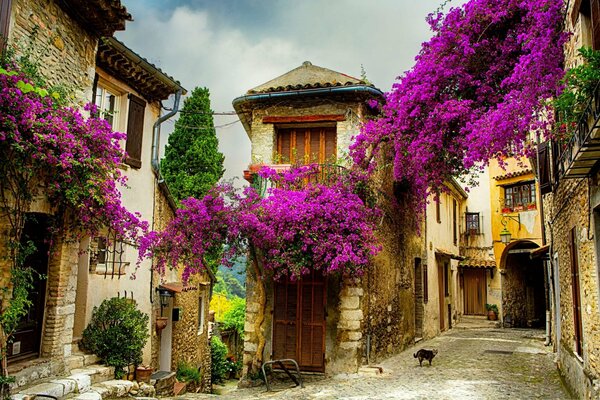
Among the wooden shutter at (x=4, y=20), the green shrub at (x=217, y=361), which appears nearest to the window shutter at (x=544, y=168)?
the wooden shutter at (x=4, y=20)

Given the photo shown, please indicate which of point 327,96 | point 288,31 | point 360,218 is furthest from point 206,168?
point 360,218

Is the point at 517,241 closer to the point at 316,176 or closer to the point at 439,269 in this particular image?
the point at 439,269

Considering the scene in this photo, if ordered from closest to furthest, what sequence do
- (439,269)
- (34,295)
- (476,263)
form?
(34,295)
(439,269)
(476,263)

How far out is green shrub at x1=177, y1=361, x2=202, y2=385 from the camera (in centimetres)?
1401

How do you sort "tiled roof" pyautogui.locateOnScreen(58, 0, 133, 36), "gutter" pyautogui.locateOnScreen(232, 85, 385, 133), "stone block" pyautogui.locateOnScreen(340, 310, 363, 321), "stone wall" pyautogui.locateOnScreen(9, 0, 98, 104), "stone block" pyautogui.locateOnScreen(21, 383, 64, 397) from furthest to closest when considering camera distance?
"gutter" pyautogui.locateOnScreen(232, 85, 385, 133) < "stone block" pyautogui.locateOnScreen(340, 310, 363, 321) < "tiled roof" pyautogui.locateOnScreen(58, 0, 133, 36) < "stone wall" pyautogui.locateOnScreen(9, 0, 98, 104) < "stone block" pyautogui.locateOnScreen(21, 383, 64, 397)

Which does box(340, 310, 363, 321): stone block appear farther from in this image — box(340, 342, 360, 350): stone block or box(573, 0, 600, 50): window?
box(573, 0, 600, 50): window

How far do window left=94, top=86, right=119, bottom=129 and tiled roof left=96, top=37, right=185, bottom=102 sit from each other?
1.35ft

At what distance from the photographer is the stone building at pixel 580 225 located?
5.68m

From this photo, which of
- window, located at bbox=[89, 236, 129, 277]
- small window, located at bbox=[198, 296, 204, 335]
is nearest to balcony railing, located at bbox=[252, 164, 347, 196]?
window, located at bbox=[89, 236, 129, 277]

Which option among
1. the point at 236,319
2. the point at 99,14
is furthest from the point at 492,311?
the point at 99,14

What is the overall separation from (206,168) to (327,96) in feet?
50.3

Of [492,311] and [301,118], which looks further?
[492,311]

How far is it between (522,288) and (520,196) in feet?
15.6

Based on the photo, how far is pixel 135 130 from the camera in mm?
11305
